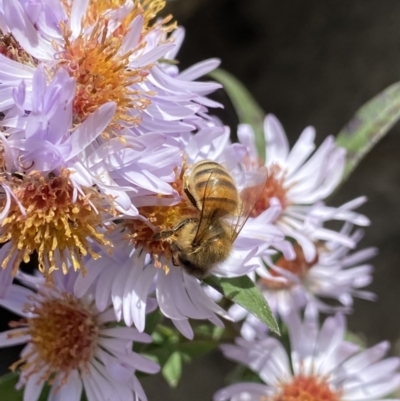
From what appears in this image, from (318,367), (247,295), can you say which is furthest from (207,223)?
(318,367)

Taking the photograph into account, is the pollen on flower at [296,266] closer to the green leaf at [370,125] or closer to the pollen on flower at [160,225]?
the green leaf at [370,125]

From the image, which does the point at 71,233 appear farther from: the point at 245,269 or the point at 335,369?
the point at 335,369

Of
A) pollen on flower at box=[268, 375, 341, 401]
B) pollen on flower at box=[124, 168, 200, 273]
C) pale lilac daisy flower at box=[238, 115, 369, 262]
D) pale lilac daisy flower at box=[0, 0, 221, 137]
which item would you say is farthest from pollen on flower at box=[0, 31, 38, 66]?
pollen on flower at box=[268, 375, 341, 401]

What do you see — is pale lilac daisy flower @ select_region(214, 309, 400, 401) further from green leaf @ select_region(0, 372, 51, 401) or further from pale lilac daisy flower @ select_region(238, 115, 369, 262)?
green leaf @ select_region(0, 372, 51, 401)

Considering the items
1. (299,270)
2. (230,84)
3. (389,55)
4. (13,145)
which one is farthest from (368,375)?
(389,55)

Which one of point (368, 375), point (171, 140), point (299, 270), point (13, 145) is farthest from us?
point (299, 270)

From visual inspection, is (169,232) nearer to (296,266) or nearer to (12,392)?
(12,392)
